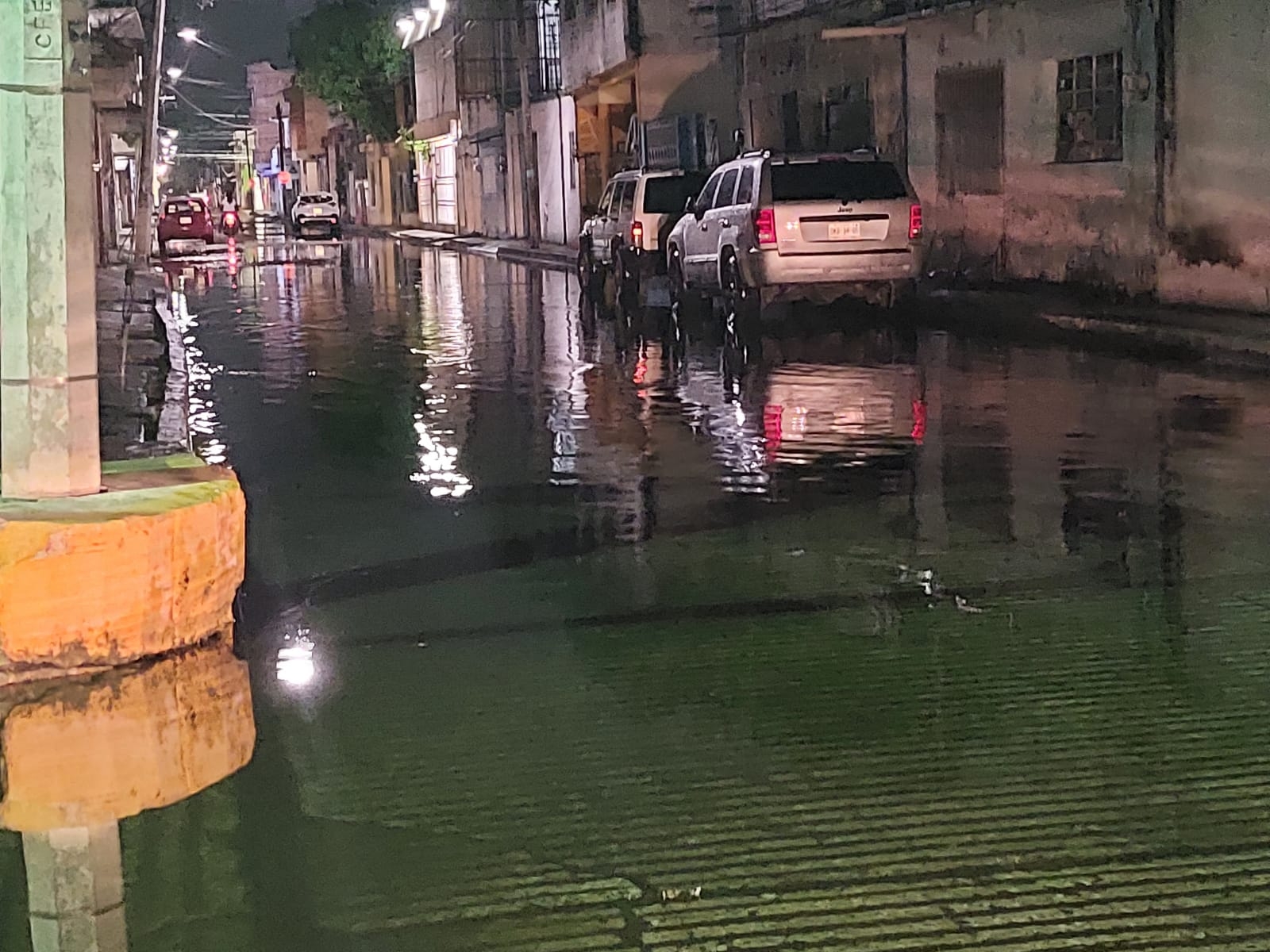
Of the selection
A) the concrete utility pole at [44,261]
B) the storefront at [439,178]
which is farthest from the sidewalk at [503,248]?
the concrete utility pole at [44,261]

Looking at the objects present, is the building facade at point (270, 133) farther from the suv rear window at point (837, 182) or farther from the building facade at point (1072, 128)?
the suv rear window at point (837, 182)

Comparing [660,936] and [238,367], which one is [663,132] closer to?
[238,367]

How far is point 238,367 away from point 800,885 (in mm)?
15061

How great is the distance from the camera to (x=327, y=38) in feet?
263

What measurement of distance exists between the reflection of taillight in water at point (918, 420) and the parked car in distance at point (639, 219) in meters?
14.1

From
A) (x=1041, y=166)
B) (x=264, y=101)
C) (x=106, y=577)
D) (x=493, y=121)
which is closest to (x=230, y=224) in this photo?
(x=493, y=121)

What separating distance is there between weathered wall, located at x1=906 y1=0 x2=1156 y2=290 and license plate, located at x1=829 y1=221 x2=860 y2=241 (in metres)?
3.47

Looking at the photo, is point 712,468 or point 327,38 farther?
point 327,38

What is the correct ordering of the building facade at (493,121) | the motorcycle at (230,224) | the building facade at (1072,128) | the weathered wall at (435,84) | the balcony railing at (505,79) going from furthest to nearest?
1. the motorcycle at (230,224)
2. the weathered wall at (435,84)
3. the balcony railing at (505,79)
4. the building facade at (493,121)
5. the building facade at (1072,128)

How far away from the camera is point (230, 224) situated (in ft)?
270

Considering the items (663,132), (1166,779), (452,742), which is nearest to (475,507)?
(452,742)

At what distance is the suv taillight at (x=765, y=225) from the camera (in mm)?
20984

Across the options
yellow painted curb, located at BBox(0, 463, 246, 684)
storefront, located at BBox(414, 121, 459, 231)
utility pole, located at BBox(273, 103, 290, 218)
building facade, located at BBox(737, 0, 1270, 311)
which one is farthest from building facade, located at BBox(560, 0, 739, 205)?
utility pole, located at BBox(273, 103, 290, 218)

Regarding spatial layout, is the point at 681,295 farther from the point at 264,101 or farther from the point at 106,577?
the point at 264,101
